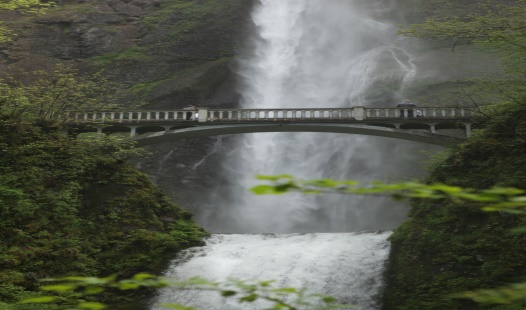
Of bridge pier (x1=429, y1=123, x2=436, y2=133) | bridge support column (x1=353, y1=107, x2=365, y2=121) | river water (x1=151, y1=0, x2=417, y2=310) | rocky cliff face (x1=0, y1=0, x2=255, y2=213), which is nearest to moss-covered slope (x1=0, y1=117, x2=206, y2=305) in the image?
river water (x1=151, y1=0, x2=417, y2=310)

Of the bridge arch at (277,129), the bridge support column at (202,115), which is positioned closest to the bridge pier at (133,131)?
the bridge arch at (277,129)

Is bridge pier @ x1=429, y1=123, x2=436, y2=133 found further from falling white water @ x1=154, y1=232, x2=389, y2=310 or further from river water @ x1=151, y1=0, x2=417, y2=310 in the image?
falling white water @ x1=154, y1=232, x2=389, y2=310

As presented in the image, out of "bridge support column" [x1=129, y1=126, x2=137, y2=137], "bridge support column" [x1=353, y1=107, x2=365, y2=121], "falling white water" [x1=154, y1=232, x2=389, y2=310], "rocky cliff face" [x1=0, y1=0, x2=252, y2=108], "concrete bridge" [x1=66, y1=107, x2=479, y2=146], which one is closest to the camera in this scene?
"falling white water" [x1=154, y1=232, x2=389, y2=310]

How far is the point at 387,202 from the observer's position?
32281 mm

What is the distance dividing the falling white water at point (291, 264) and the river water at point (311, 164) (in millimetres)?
41

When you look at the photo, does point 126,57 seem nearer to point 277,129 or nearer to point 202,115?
point 202,115

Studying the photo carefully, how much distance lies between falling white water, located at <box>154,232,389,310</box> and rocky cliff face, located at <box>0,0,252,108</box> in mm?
23819

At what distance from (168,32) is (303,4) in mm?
16480

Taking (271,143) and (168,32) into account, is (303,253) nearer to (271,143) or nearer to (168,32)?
(271,143)

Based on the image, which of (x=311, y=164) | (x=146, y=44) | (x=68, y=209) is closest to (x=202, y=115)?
(x=311, y=164)

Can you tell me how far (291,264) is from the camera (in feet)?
57.3

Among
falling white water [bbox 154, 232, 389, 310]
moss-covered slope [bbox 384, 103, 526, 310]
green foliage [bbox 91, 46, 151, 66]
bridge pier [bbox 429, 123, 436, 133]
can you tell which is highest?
green foliage [bbox 91, 46, 151, 66]

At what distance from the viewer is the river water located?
16.8m

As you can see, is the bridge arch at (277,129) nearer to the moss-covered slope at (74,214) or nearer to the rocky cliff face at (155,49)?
the rocky cliff face at (155,49)
